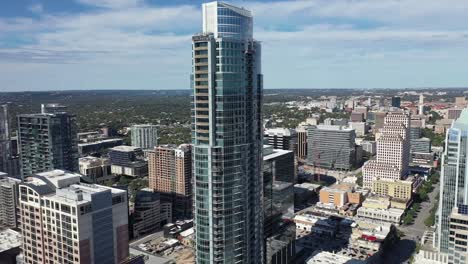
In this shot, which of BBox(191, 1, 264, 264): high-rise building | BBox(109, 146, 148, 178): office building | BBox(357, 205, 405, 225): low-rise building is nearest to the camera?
BBox(191, 1, 264, 264): high-rise building

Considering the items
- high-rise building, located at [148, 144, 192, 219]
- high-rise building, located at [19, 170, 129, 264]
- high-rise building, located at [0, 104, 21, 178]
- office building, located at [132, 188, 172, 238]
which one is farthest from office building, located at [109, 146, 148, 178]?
high-rise building, located at [19, 170, 129, 264]

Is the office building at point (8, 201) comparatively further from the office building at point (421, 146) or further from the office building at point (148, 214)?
the office building at point (421, 146)

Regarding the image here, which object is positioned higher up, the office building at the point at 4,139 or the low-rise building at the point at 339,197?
the office building at the point at 4,139

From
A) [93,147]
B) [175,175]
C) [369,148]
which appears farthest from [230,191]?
[369,148]

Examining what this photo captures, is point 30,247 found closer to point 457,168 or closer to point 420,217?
point 457,168

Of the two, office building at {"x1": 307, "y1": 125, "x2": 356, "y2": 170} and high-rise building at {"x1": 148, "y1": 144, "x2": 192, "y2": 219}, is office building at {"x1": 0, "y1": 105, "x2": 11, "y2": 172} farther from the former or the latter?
office building at {"x1": 307, "y1": 125, "x2": 356, "y2": 170}

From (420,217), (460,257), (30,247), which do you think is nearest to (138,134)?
(420,217)

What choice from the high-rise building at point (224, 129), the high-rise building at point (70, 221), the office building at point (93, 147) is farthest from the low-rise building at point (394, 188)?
the office building at point (93, 147)
